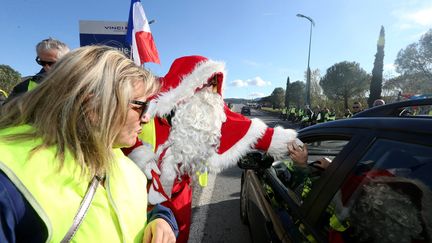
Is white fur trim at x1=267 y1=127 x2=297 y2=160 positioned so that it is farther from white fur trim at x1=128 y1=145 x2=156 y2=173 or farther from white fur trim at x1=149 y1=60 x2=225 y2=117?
white fur trim at x1=128 y1=145 x2=156 y2=173

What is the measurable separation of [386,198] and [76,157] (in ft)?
4.06

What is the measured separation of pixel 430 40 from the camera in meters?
37.5

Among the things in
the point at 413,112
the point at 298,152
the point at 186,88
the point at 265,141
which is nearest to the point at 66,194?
the point at 186,88

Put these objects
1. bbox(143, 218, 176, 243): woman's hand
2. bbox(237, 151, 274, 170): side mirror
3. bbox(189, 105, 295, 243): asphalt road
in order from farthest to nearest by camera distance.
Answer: bbox(189, 105, 295, 243): asphalt road → bbox(237, 151, 274, 170): side mirror → bbox(143, 218, 176, 243): woman's hand

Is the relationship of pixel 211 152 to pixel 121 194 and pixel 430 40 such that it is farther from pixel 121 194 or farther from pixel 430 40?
pixel 430 40

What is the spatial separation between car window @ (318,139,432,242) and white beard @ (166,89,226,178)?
0.87 metres

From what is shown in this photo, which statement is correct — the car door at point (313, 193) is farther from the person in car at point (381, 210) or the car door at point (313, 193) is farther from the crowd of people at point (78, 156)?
the crowd of people at point (78, 156)

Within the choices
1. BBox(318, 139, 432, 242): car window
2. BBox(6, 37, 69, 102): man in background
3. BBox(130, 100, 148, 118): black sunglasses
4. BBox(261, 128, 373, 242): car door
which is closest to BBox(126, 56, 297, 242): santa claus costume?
BBox(261, 128, 373, 242): car door

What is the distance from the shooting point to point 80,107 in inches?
40.4

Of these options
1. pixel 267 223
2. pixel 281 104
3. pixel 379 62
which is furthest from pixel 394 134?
pixel 281 104

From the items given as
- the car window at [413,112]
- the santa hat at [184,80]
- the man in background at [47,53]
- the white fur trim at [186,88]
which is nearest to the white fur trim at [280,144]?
the santa hat at [184,80]

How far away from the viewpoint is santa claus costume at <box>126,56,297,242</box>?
2.01 metres

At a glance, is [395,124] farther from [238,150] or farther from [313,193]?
[238,150]

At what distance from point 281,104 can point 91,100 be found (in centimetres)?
7011
